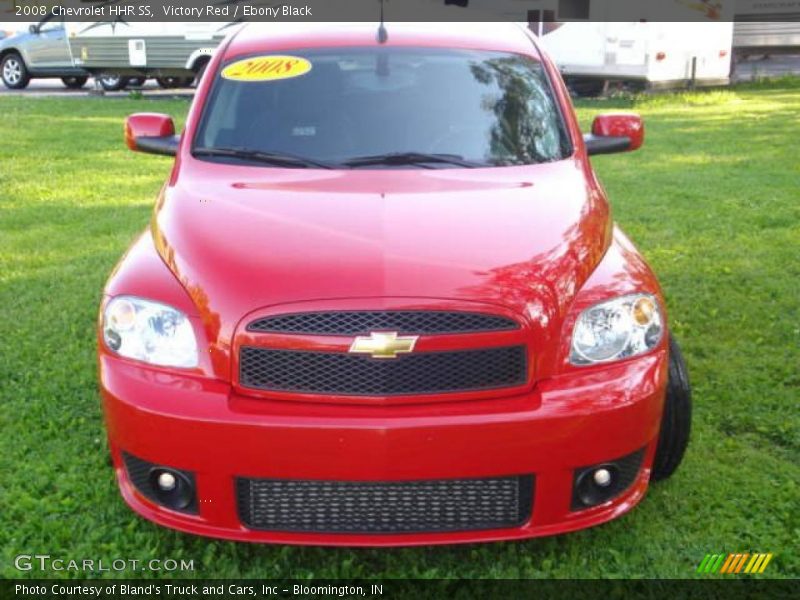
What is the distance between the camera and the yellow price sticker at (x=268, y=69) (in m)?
4.11

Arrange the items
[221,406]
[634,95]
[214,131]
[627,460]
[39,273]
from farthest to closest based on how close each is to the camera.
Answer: [634,95]
[39,273]
[214,131]
[627,460]
[221,406]

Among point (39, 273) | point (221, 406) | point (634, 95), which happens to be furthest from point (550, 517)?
point (634, 95)

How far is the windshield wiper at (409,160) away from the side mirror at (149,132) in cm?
111

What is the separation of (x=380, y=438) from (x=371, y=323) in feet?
1.10

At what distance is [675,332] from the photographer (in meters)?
5.04

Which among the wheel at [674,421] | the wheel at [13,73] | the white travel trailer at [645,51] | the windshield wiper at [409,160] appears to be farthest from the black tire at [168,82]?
the wheel at [674,421]

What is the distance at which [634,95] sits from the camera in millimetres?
17766

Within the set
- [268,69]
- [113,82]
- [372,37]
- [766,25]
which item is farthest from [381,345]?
[766,25]

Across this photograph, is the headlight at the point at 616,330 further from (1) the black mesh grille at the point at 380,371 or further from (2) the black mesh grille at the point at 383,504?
(2) the black mesh grille at the point at 383,504

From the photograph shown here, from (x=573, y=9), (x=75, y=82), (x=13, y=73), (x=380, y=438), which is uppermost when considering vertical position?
(x=380, y=438)

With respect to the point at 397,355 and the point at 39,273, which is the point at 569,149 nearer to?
the point at 397,355

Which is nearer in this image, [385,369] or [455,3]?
[385,369]

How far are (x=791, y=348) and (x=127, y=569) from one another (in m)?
3.50

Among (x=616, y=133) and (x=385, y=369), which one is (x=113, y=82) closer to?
(x=616, y=133)
